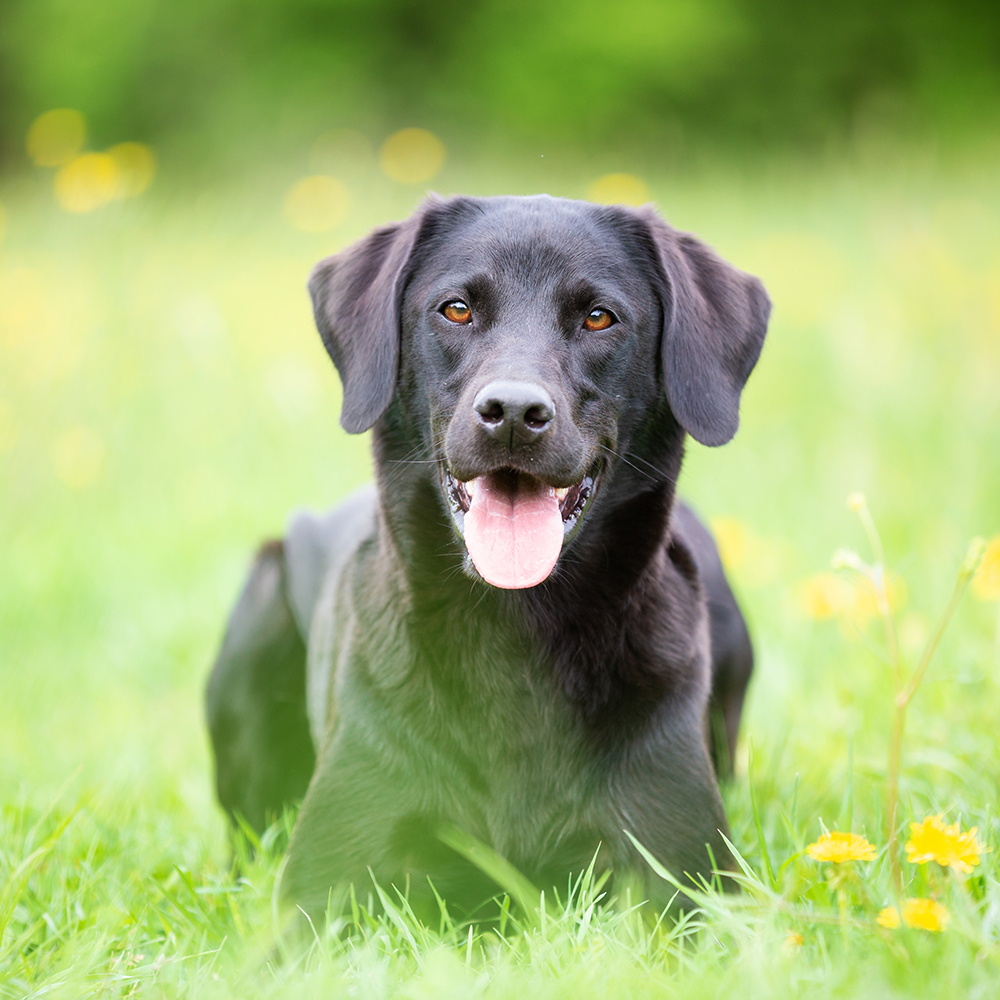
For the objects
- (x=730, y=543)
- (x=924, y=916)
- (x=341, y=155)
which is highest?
(x=341, y=155)

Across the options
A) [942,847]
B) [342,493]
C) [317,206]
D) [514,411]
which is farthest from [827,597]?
[317,206]

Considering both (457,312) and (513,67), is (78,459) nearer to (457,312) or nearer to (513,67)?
(457,312)

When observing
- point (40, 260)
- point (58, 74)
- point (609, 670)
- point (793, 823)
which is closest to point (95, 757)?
point (609, 670)

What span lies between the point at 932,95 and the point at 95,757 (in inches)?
533

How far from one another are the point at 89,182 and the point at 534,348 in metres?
4.20

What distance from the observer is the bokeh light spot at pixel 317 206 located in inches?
273

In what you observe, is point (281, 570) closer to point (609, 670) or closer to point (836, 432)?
point (609, 670)

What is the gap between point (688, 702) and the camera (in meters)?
2.25

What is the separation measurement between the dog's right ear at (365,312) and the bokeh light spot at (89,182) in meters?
3.36

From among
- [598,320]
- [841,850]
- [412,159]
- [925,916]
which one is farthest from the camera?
[412,159]

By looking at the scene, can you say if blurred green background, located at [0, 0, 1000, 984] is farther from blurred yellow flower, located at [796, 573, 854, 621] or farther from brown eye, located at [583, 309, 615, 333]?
brown eye, located at [583, 309, 615, 333]

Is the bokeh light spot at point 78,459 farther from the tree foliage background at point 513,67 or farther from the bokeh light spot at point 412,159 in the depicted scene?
the tree foliage background at point 513,67

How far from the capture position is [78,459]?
5.24 metres

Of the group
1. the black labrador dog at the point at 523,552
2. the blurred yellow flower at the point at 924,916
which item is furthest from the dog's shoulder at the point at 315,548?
the blurred yellow flower at the point at 924,916
